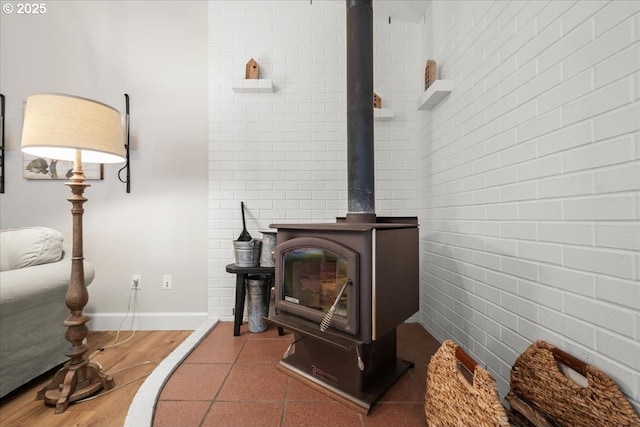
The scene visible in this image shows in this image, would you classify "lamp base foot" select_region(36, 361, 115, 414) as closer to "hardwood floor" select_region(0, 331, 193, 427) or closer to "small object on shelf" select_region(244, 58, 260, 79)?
"hardwood floor" select_region(0, 331, 193, 427)

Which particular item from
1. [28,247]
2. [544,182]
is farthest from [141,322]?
[544,182]

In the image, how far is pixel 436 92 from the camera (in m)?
1.81

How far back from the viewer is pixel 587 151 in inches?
35.8

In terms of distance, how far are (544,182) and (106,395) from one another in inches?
91.5

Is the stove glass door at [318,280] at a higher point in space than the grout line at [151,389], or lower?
higher

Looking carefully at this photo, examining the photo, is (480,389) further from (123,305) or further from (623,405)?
(123,305)

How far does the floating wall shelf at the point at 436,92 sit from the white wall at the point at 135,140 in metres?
1.75

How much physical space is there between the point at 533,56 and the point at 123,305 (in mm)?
3095

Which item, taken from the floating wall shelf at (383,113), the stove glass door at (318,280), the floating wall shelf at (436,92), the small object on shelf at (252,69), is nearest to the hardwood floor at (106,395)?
the stove glass door at (318,280)

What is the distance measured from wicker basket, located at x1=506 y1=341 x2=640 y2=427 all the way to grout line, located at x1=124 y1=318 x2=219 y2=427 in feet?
4.82

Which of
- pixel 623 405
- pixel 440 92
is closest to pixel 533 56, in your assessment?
pixel 440 92

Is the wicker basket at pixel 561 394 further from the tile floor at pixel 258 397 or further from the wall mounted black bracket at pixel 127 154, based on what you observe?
the wall mounted black bracket at pixel 127 154

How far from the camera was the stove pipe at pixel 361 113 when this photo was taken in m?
1.64

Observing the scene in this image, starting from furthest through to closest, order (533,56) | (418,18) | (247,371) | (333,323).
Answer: (418,18) → (247,371) → (333,323) → (533,56)
